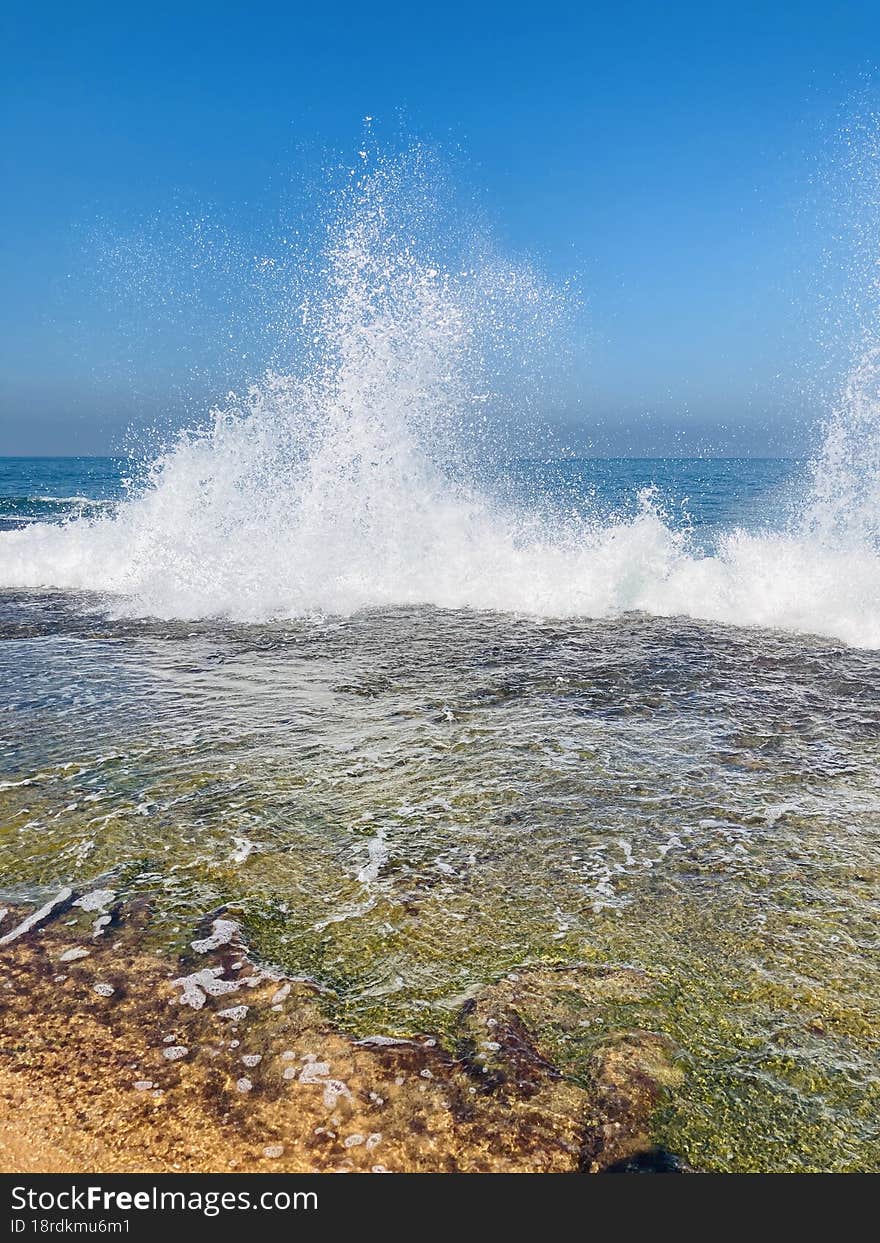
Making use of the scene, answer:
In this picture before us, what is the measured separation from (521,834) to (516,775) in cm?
88

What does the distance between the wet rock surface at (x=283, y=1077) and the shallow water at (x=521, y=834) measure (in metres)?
0.11

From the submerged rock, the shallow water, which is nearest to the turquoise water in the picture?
the shallow water

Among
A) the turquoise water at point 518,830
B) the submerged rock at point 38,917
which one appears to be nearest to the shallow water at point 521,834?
the turquoise water at point 518,830

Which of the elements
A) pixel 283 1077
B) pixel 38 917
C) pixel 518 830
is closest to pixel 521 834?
pixel 518 830

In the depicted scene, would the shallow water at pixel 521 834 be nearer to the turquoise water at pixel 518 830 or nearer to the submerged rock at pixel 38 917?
the turquoise water at pixel 518 830

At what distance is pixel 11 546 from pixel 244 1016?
15.2 meters

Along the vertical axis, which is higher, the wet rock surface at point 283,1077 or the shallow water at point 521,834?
the shallow water at point 521,834

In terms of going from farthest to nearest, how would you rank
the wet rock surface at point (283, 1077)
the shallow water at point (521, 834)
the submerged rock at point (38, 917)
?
1. the submerged rock at point (38, 917)
2. the shallow water at point (521, 834)
3. the wet rock surface at point (283, 1077)

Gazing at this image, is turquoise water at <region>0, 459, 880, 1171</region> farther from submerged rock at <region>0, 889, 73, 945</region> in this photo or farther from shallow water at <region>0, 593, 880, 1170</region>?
submerged rock at <region>0, 889, 73, 945</region>

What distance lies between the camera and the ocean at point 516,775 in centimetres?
296

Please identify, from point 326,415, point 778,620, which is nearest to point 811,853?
point 778,620

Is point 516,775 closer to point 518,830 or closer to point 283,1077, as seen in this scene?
point 518,830

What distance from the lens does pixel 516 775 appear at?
523 cm

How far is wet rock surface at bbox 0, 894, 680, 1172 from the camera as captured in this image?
7.51 feet
